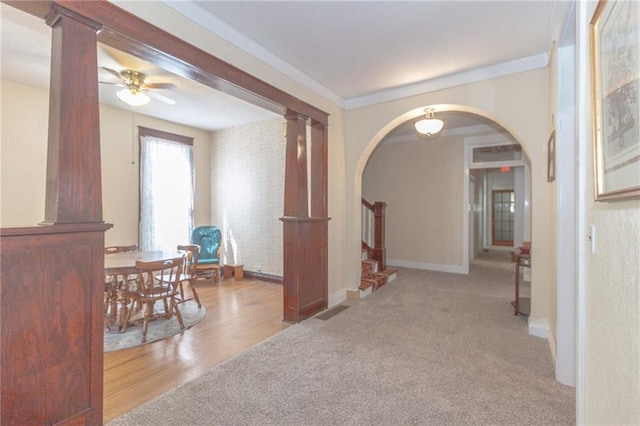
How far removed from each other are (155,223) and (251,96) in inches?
134

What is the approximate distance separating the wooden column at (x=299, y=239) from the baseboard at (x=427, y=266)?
11.1ft

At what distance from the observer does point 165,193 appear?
5.48 m

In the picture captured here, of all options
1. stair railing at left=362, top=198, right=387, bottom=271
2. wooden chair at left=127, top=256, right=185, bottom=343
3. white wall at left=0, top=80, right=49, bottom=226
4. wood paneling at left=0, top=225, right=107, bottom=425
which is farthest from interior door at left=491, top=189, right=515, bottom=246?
white wall at left=0, top=80, right=49, bottom=226

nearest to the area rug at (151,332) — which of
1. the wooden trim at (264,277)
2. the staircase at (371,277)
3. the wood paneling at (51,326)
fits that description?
the wood paneling at (51,326)

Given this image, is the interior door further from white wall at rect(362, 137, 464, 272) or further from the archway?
white wall at rect(362, 137, 464, 272)

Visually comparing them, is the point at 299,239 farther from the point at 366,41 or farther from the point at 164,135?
the point at 164,135

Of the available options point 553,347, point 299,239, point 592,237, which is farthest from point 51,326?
point 553,347

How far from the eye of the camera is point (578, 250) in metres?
1.56

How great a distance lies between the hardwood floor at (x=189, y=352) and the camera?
7.25 ft

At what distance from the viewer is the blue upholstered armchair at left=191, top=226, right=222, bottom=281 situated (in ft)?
18.0

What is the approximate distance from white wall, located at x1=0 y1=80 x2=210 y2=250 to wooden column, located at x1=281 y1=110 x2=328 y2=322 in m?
3.01

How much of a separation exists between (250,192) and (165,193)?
1496 mm

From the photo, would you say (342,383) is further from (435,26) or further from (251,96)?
(435,26)

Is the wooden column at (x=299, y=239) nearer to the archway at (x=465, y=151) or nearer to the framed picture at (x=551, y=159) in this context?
the archway at (x=465, y=151)
